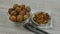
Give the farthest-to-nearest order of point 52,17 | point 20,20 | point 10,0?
point 10,0 → point 52,17 → point 20,20

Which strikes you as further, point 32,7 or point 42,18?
point 32,7

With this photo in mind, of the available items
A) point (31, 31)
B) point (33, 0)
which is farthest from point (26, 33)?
point (33, 0)

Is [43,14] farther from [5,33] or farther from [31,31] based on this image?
[5,33]
